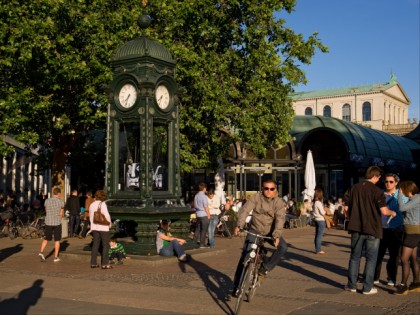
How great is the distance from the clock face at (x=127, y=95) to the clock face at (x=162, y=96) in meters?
0.57

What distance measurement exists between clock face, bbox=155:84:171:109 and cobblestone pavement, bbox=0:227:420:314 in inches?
146

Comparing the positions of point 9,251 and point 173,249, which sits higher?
point 173,249

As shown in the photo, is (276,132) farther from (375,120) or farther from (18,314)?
(375,120)

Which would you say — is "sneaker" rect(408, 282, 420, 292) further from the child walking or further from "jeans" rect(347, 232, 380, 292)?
the child walking

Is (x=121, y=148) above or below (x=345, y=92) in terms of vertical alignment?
below

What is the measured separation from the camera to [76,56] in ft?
64.7

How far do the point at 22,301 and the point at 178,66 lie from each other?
13.7m

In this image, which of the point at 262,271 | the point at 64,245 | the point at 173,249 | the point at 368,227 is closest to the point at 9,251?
the point at 64,245

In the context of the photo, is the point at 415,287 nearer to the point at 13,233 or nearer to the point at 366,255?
the point at 366,255

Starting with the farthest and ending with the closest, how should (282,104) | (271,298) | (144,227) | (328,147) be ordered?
1. (328,147)
2. (282,104)
3. (144,227)
4. (271,298)

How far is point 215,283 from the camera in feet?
34.0

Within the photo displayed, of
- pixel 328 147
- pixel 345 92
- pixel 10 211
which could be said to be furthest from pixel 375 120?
pixel 10 211

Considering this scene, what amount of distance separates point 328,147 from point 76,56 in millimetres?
19277

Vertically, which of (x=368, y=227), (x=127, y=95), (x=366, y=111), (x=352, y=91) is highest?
(x=352, y=91)
